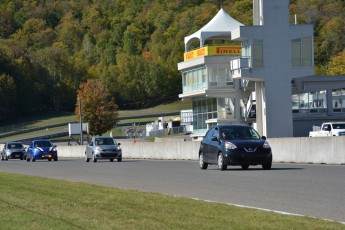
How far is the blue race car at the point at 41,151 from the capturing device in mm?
57156

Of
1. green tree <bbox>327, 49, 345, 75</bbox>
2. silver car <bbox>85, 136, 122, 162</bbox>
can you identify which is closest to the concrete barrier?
silver car <bbox>85, 136, 122, 162</bbox>

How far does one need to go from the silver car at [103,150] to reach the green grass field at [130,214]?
30.8 metres

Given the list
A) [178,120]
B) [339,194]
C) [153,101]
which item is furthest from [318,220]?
[153,101]

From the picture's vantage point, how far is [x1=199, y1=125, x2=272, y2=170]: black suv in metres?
29.5

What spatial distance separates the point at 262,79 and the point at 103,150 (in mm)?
18932

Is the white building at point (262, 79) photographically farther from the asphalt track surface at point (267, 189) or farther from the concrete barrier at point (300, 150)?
the asphalt track surface at point (267, 189)

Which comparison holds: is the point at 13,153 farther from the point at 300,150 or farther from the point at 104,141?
the point at 300,150

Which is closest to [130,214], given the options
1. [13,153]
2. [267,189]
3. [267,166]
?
[267,189]

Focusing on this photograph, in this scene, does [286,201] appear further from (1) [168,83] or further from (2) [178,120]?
(1) [168,83]

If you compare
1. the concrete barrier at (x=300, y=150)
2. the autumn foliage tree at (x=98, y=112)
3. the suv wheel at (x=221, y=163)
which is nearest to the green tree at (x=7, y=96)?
the autumn foliage tree at (x=98, y=112)

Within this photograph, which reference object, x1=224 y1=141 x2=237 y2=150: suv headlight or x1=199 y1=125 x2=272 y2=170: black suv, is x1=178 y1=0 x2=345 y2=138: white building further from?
x1=224 y1=141 x2=237 y2=150: suv headlight

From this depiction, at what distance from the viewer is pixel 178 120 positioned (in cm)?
12656

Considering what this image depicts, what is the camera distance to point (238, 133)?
102 ft

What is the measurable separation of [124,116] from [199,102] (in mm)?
70863
